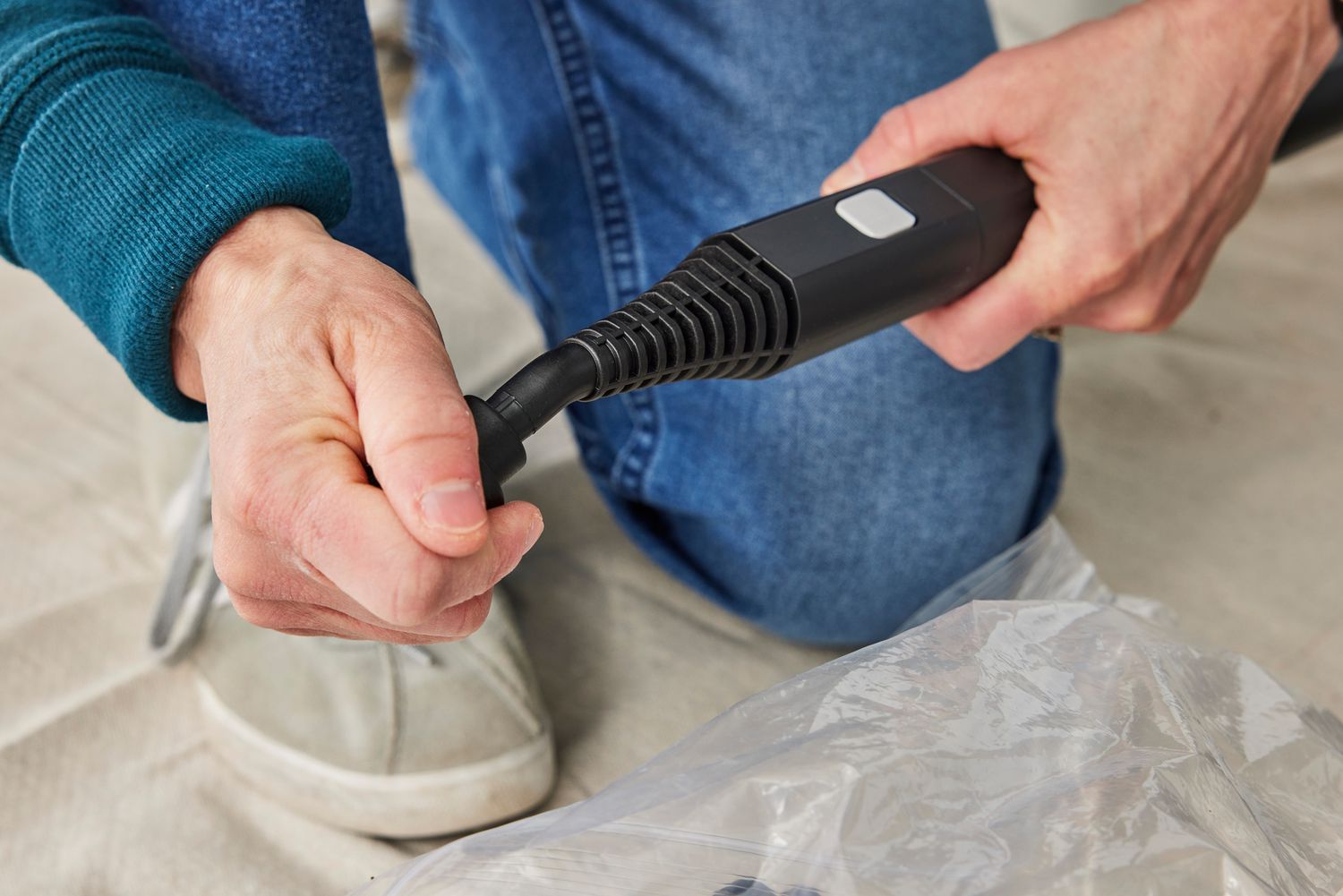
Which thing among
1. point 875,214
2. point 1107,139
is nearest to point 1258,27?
point 1107,139

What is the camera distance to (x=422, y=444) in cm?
25

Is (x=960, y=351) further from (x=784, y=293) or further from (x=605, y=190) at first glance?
(x=605, y=190)

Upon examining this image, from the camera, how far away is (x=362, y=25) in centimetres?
43

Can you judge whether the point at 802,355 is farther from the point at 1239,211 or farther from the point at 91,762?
the point at 91,762

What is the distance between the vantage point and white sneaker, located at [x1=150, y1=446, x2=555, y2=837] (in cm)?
49

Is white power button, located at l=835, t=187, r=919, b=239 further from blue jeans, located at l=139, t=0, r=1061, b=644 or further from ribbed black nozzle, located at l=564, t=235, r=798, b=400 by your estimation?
blue jeans, located at l=139, t=0, r=1061, b=644

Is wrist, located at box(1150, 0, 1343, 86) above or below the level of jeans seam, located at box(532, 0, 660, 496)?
above

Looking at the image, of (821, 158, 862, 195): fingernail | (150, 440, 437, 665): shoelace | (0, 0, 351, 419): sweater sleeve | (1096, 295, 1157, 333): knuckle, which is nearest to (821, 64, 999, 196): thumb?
(821, 158, 862, 195): fingernail

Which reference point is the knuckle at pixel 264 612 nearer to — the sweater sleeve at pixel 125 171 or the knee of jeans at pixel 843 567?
the sweater sleeve at pixel 125 171

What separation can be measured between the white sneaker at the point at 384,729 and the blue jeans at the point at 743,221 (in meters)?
0.16

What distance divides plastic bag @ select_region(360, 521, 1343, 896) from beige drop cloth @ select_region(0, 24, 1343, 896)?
0.78 feet

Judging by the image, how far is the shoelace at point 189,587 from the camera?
1.78ft

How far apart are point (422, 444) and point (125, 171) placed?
167 millimetres

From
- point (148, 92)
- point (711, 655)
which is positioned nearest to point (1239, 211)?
point (711, 655)
